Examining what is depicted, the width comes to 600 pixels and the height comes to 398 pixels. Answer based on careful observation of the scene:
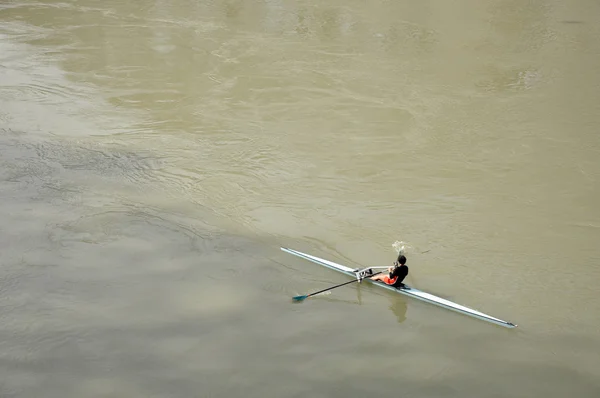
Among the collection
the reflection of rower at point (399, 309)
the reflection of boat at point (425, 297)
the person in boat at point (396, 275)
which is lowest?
the reflection of rower at point (399, 309)

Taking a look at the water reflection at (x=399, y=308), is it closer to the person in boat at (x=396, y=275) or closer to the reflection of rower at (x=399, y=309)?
the reflection of rower at (x=399, y=309)

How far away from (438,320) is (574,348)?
1.08 metres

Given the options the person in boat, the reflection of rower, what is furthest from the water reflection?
the person in boat

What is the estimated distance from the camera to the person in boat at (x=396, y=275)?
543 cm

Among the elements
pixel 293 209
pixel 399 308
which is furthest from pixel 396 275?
pixel 293 209

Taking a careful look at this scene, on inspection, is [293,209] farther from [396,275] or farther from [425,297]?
[425,297]

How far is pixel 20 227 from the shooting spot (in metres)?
6.70

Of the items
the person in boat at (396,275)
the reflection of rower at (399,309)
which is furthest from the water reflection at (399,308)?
the person in boat at (396,275)

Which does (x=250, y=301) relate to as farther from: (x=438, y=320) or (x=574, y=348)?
(x=574, y=348)

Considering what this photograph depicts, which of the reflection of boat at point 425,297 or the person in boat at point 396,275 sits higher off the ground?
the person in boat at point 396,275

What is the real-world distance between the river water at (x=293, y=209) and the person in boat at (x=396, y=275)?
0.54 feet

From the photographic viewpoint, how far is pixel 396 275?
5.51m

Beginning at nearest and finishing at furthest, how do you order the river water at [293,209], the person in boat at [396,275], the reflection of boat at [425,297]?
the river water at [293,209] → the reflection of boat at [425,297] → the person in boat at [396,275]

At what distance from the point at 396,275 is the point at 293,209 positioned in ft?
6.44
